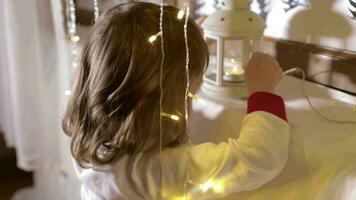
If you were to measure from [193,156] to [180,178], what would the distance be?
38mm

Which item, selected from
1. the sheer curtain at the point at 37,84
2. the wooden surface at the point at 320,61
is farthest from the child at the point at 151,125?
the sheer curtain at the point at 37,84

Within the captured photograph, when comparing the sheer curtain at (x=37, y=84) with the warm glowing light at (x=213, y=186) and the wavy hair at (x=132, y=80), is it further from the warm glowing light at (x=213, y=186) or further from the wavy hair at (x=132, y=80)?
the warm glowing light at (x=213, y=186)

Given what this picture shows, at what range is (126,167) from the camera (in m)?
0.66

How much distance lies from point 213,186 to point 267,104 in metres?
0.14

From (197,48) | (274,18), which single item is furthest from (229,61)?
(197,48)

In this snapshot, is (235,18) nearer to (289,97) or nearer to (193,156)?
(289,97)

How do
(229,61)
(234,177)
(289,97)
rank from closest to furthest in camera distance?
1. (234,177)
2. (289,97)
3. (229,61)

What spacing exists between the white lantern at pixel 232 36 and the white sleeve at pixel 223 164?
0.18 meters

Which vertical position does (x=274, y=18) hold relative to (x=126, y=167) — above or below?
above

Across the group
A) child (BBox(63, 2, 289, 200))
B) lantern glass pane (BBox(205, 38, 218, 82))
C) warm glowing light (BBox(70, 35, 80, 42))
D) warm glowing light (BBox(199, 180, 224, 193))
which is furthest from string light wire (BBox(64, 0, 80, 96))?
warm glowing light (BBox(199, 180, 224, 193))

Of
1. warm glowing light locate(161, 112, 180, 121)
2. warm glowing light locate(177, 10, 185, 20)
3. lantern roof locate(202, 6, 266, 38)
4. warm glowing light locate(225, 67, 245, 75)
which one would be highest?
warm glowing light locate(177, 10, 185, 20)

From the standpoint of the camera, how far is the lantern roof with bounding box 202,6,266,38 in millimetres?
788

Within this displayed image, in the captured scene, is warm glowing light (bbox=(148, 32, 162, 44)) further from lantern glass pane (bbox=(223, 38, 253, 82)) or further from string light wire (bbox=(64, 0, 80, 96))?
string light wire (bbox=(64, 0, 80, 96))

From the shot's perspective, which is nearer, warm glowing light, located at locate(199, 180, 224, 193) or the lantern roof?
warm glowing light, located at locate(199, 180, 224, 193)
